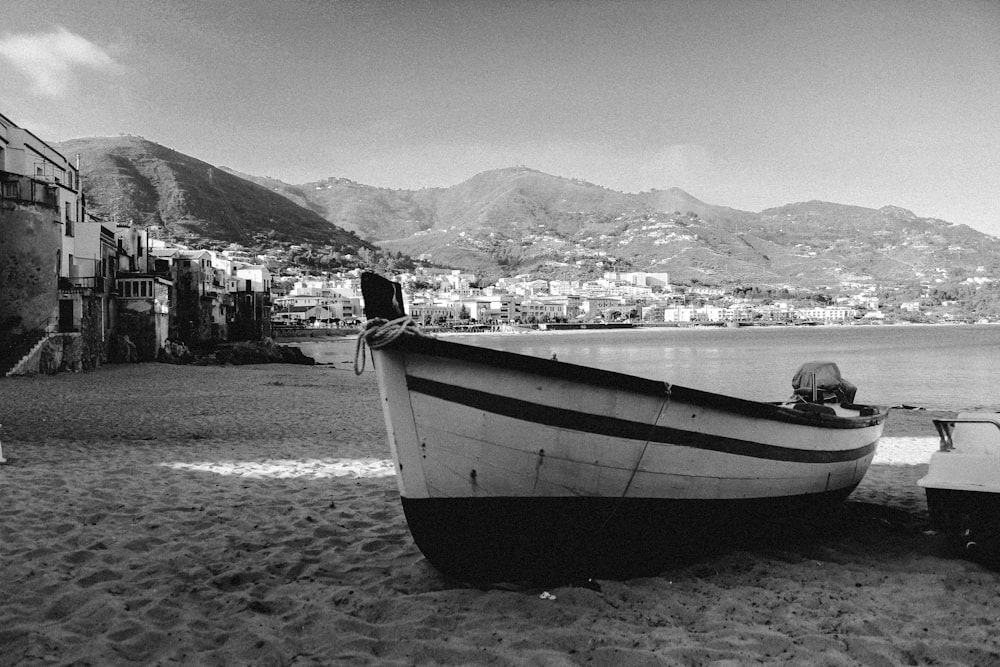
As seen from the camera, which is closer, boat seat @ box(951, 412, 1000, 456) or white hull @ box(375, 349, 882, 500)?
white hull @ box(375, 349, 882, 500)

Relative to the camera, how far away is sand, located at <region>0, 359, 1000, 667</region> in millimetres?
4062

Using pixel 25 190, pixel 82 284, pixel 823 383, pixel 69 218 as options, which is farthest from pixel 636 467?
pixel 69 218

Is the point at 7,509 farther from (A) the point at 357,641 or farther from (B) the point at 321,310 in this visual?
(B) the point at 321,310

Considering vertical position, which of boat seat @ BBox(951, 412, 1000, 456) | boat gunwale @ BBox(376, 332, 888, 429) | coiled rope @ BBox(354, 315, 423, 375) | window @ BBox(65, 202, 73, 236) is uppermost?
window @ BBox(65, 202, 73, 236)

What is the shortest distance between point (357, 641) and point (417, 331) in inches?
78.3

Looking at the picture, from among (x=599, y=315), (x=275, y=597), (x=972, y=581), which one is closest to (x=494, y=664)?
(x=275, y=597)

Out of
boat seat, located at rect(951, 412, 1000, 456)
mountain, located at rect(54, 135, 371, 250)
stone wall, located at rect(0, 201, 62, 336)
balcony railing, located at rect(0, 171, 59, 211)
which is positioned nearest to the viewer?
boat seat, located at rect(951, 412, 1000, 456)

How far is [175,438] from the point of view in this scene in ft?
40.7

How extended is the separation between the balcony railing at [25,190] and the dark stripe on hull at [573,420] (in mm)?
28079

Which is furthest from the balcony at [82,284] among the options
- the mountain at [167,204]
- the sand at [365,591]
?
the mountain at [167,204]

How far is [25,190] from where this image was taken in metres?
26.1

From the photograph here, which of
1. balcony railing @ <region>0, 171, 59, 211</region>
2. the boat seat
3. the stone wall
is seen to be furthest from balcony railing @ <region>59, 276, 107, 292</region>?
the boat seat

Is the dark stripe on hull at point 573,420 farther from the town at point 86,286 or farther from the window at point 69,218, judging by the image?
the window at point 69,218

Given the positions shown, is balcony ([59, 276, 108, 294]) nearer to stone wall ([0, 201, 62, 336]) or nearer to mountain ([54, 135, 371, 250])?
stone wall ([0, 201, 62, 336])
